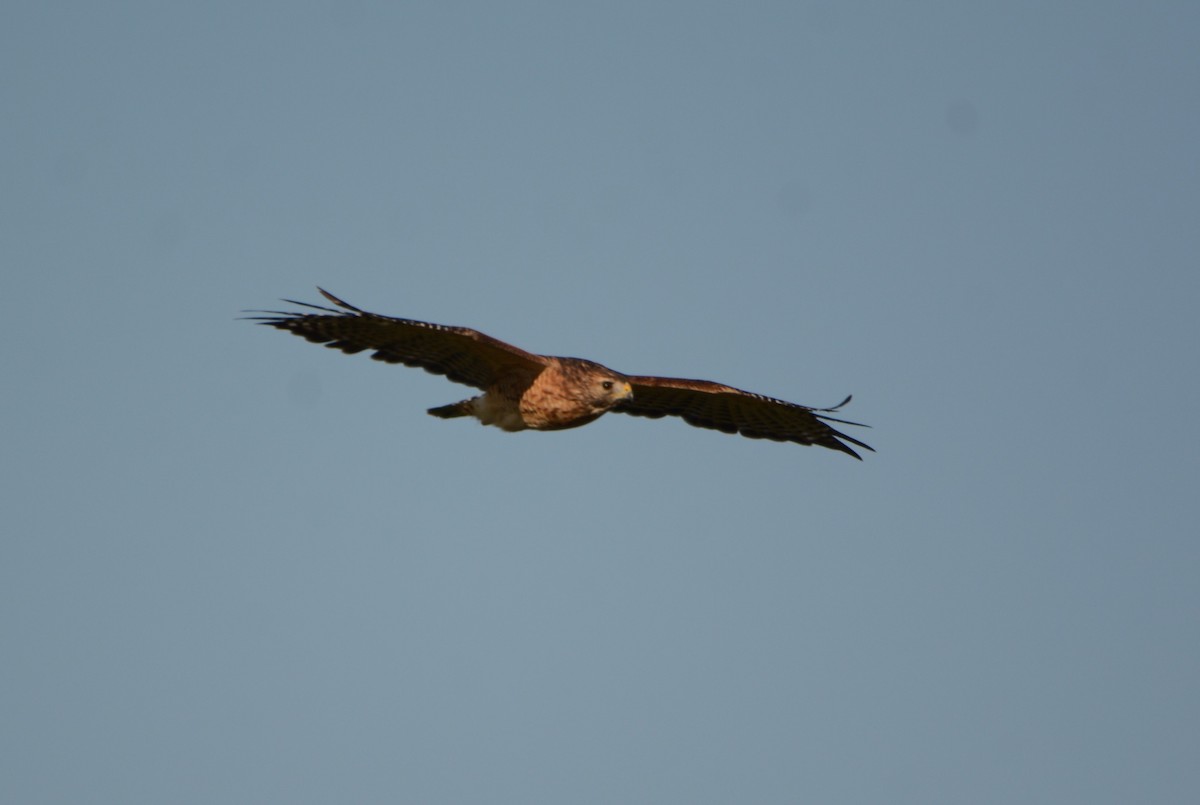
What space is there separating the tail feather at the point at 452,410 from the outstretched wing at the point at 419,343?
23 centimetres

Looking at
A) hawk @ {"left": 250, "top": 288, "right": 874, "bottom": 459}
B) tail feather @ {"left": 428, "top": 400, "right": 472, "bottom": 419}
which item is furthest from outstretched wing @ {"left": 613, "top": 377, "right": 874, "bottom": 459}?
tail feather @ {"left": 428, "top": 400, "right": 472, "bottom": 419}

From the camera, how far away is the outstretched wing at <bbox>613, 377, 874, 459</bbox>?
1304 cm

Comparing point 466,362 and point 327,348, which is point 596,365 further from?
point 327,348

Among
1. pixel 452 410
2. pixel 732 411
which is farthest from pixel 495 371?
pixel 732 411

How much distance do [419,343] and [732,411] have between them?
128 inches

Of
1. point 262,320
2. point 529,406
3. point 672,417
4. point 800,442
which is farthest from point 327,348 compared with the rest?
point 800,442

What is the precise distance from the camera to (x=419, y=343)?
12.1 m

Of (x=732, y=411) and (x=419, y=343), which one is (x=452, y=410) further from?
(x=732, y=411)

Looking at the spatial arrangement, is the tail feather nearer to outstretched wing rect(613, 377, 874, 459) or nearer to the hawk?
the hawk

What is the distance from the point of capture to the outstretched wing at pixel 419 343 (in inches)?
456

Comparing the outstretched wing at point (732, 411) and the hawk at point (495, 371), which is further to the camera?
the outstretched wing at point (732, 411)

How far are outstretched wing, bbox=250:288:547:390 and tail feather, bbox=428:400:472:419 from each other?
0.23 m

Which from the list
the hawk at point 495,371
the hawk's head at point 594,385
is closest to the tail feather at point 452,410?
the hawk at point 495,371

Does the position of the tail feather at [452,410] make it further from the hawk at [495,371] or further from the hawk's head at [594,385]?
the hawk's head at [594,385]
